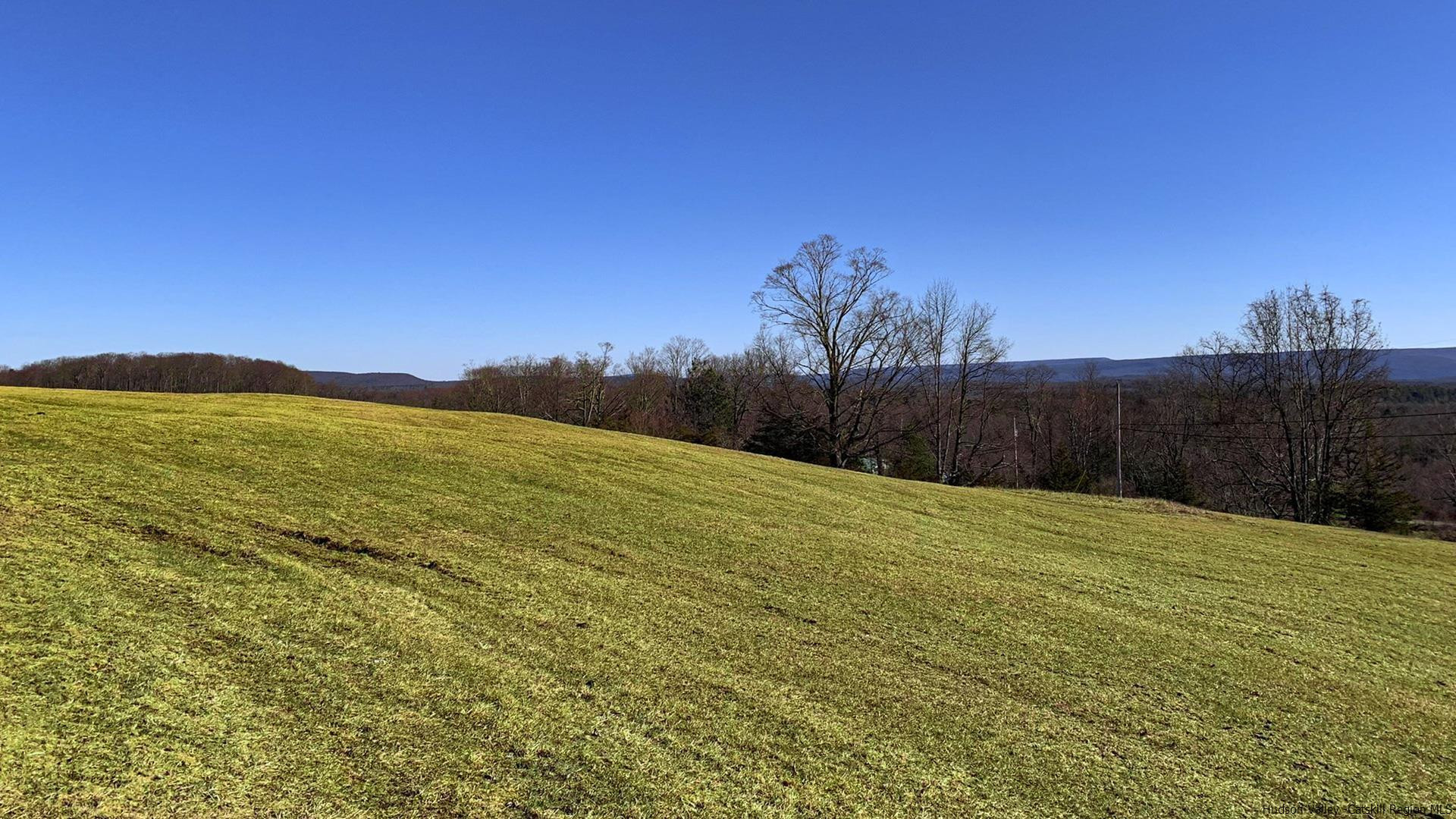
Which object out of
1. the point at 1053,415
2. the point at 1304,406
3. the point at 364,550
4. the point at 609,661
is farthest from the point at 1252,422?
the point at 364,550

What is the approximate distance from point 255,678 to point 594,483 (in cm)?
677

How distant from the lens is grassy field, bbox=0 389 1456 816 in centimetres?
282

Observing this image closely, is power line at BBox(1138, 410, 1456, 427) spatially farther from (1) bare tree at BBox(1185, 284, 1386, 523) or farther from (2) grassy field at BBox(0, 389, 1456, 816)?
(2) grassy field at BBox(0, 389, 1456, 816)

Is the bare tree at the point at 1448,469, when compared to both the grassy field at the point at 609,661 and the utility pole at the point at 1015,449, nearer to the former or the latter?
the utility pole at the point at 1015,449

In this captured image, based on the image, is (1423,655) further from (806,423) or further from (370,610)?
(806,423)

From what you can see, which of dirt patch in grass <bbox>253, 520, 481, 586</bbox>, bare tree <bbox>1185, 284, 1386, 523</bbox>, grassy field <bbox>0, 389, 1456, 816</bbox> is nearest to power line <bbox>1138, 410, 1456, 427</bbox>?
bare tree <bbox>1185, 284, 1386, 523</bbox>

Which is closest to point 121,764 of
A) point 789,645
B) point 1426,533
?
point 789,645

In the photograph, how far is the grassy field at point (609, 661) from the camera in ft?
9.24

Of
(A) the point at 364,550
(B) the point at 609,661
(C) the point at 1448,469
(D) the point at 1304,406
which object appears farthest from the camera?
(C) the point at 1448,469

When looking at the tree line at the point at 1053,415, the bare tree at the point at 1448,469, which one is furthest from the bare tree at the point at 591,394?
the bare tree at the point at 1448,469

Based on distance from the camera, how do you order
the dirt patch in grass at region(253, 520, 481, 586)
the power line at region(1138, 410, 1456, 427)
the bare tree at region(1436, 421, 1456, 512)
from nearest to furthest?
the dirt patch in grass at region(253, 520, 481, 586)
the power line at region(1138, 410, 1456, 427)
the bare tree at region(1436, 421, 1456, 512)

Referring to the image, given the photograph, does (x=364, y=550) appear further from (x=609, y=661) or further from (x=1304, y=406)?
(x=1304, y=406)

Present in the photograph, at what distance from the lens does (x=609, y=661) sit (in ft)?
13.5

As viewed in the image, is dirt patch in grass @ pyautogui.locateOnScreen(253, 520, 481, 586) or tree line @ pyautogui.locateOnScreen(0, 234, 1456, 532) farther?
tree line @ pyautogui.locateOnScreen(0, 234, 1456, 532)
